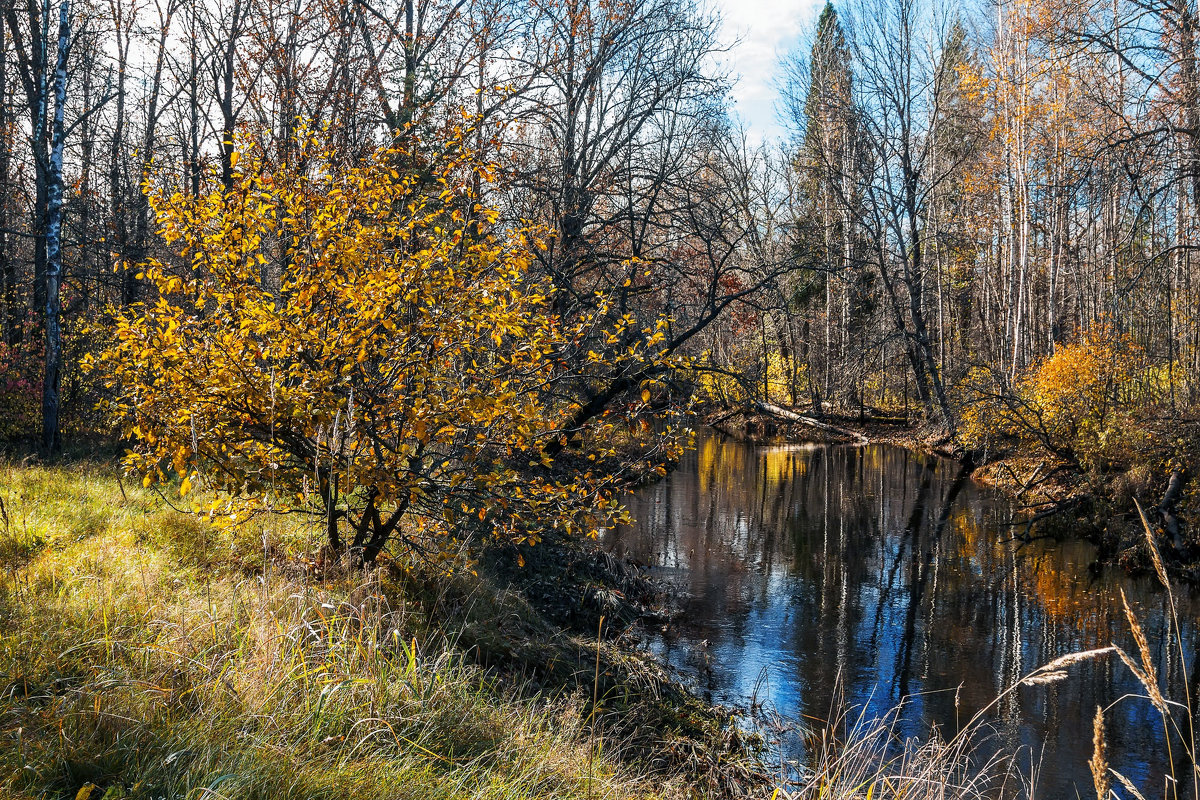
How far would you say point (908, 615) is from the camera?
974 cm

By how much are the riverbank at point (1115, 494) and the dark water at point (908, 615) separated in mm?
459

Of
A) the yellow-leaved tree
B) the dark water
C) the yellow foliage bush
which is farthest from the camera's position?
the yellow foliage bush

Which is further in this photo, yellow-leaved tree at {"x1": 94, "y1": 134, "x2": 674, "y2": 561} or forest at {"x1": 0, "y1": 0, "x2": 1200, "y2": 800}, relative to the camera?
yellow-leaved tree at {"x1": 94, "y1": 134, "x2": 674, "y2": 561}

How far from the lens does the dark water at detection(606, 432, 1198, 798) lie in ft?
23.4

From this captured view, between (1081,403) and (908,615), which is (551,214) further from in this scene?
(1081,403)

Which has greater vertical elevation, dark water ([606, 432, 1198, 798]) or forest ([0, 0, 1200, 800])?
forest ([0, 0, 1200, 800])

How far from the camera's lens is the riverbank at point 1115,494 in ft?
36.2

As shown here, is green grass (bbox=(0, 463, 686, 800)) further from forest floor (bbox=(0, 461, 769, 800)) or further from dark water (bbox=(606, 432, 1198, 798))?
dark water (bbox=(606, 432, 1198, 798))

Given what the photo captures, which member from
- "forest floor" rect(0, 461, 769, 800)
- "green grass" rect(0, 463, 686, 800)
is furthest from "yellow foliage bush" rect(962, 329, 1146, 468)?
"green grass" rect(0, 463, 686, 800)

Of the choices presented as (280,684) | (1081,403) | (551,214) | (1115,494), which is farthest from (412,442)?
(1081,403)

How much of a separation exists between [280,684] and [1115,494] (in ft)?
42.8

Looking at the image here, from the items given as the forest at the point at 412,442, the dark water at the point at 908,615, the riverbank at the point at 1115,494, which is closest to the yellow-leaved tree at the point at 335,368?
the forest at the point at 412,442

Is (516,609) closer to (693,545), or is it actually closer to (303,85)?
(693,545)

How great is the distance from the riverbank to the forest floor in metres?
5.28
